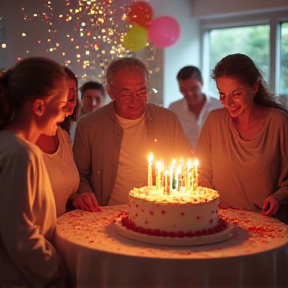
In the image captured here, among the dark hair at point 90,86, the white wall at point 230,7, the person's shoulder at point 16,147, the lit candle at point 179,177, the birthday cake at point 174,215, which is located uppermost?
the white wall at point 230,7

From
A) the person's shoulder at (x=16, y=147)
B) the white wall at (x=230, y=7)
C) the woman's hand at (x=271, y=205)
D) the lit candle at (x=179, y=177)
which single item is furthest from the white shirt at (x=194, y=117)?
the person's shoulder at (x=16, y=147)

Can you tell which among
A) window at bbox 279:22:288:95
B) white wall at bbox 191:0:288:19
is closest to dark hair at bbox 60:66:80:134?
white wall at bbox 191:0:288:19

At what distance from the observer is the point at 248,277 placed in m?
1.97

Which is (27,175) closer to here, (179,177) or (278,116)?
(179,177)

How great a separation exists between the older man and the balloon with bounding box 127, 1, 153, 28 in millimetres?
1821

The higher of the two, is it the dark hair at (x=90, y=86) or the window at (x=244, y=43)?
the window at (x=244, y=43)

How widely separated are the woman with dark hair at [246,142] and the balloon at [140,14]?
79.4 inches

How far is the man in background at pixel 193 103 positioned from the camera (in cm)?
512

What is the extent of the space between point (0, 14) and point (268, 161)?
2337 millimetres

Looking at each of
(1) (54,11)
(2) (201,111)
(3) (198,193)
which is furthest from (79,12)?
(3) (198,193)

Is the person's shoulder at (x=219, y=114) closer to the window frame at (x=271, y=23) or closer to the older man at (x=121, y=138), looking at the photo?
the older man at (x=121, y=138)

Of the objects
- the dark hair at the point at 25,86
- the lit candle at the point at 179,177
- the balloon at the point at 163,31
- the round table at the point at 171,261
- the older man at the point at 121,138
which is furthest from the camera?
the balloon at the point at 163,31

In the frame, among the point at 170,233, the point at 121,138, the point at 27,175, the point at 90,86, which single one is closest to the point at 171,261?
the point at 170,233

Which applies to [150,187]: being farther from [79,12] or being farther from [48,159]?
[79,12]
